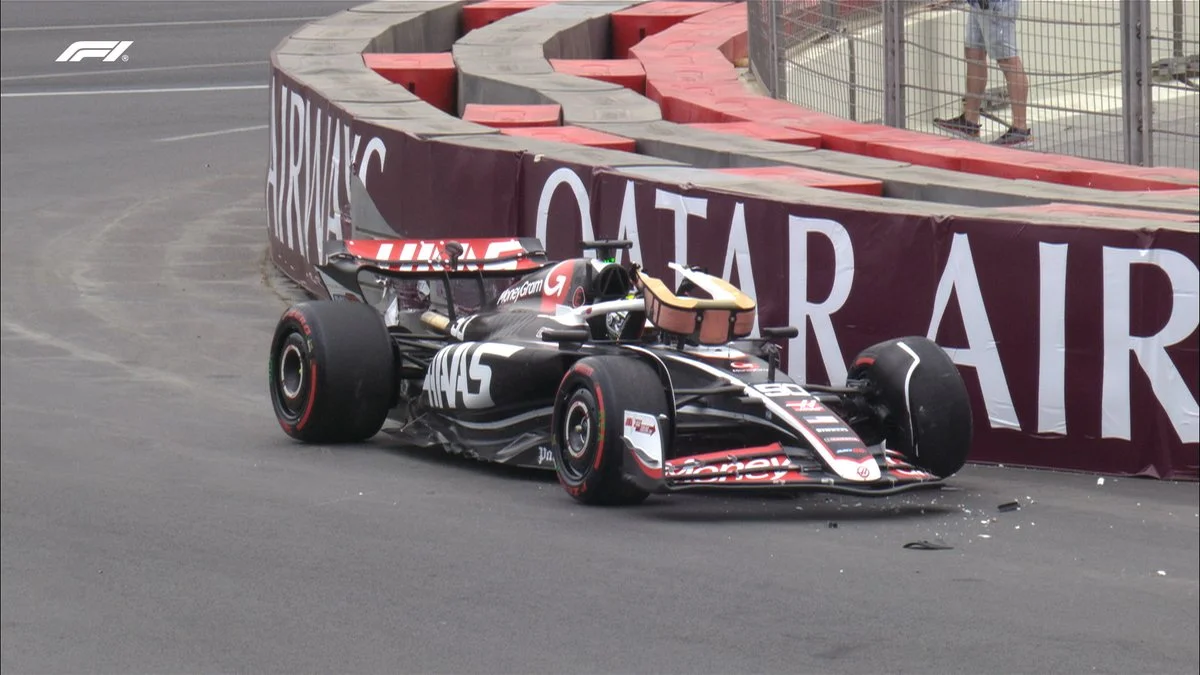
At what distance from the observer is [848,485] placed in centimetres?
722

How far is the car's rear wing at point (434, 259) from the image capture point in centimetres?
920

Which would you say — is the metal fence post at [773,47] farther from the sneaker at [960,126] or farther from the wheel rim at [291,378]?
the wheel rim at [291,378]

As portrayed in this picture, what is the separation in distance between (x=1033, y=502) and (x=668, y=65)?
953cm

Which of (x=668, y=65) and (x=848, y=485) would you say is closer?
(x=848, y=485)

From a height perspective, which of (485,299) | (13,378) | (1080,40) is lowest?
(13,378)

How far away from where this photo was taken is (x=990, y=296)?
8.16m

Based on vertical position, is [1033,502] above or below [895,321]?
below

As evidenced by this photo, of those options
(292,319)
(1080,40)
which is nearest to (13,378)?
(292,319)

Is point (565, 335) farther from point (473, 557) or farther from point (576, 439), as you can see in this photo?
point (473, 557)

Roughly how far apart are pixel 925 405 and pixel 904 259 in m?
1.06

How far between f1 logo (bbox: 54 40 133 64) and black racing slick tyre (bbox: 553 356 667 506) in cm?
502

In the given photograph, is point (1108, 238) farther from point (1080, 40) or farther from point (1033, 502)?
point (1080, 40)

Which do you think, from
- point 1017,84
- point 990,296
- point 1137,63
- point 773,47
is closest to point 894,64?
point 1017,84

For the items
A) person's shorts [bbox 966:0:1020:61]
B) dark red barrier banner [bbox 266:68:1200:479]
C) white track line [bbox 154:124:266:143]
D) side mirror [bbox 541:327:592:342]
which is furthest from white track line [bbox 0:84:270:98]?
side mirror [bbox 541:327:592:342]
